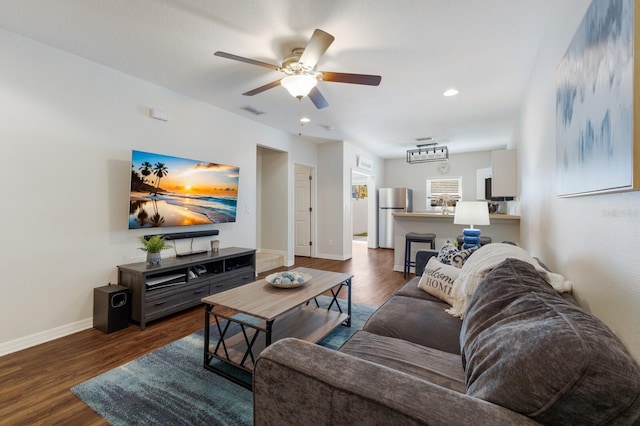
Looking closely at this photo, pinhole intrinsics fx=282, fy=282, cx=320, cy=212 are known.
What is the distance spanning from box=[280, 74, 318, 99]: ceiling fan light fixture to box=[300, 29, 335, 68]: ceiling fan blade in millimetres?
133

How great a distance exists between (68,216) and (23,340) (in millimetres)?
1060

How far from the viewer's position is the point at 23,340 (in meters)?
2.32

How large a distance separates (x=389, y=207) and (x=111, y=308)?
20.5ft

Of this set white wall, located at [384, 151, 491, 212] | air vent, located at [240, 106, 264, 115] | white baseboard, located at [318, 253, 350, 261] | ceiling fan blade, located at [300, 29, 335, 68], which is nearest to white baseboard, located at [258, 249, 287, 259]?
white baseboard, located at [318, 253, 350, 261]

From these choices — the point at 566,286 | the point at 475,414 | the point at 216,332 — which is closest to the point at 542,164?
the point at 566,286

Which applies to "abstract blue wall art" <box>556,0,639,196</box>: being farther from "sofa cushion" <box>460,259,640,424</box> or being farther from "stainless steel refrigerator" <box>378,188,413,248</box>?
"stainless steel refrigerator" <box>378,188,413,248</box>

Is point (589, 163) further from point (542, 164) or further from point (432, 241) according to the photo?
point (432, 241)

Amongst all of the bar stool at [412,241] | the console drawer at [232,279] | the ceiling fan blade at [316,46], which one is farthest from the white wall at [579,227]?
the console drawer at [232,279]

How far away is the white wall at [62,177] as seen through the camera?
2279mm

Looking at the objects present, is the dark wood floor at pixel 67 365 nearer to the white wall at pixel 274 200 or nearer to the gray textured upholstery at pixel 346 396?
the gray textured upholstery at pixel 346 396

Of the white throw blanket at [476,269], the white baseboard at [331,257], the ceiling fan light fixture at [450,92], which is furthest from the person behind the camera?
the white baseboard at [331,257]

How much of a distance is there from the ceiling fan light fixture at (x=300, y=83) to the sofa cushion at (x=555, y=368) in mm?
2175

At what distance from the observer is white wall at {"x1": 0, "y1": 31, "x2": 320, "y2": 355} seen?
228cm

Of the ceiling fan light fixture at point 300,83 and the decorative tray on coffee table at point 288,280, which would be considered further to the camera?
the ceiling fan light fixture at point 300,83
